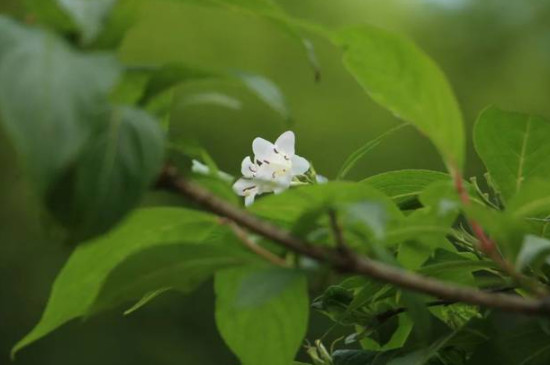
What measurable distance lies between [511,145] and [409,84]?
0.13 meters

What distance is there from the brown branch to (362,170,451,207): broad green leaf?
188 millimetres

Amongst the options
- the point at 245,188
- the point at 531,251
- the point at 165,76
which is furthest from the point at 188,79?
the point at 245,188

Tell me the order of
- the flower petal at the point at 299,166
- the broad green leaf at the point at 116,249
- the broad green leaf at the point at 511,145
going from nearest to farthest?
the broad green leaf at the point at 116,249 → the broad green leaf at the point at 511,145 → the flower petal at the point at 299,166

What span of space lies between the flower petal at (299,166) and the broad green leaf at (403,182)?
0.10 metres

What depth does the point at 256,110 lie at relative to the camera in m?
5.48

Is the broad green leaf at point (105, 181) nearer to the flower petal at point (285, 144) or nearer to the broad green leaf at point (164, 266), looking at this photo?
the broad green leaf at point (164, 266)

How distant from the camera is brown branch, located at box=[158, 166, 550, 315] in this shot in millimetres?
298

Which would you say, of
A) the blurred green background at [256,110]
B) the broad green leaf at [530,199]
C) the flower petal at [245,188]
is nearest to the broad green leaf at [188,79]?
the broad green leaf at [530,199]

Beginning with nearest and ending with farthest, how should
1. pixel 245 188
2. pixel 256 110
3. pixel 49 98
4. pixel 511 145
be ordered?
pixel 49 98 < pixel 511 145 < pixel 245 188 < pixel 256 110

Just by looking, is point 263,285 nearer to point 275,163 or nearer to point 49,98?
point 49,98

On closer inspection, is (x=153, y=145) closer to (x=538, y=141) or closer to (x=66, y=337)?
(x=538, y=141)

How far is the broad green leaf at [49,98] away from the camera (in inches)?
10.4

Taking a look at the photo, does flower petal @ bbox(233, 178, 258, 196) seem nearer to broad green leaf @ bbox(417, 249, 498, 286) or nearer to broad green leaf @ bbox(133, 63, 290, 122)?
broad green leaf @ bbox(417, 249, 498, 286)

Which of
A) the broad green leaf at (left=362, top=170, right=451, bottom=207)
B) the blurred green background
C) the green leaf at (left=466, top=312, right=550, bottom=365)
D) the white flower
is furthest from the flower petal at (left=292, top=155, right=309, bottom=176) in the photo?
the blurred green background
